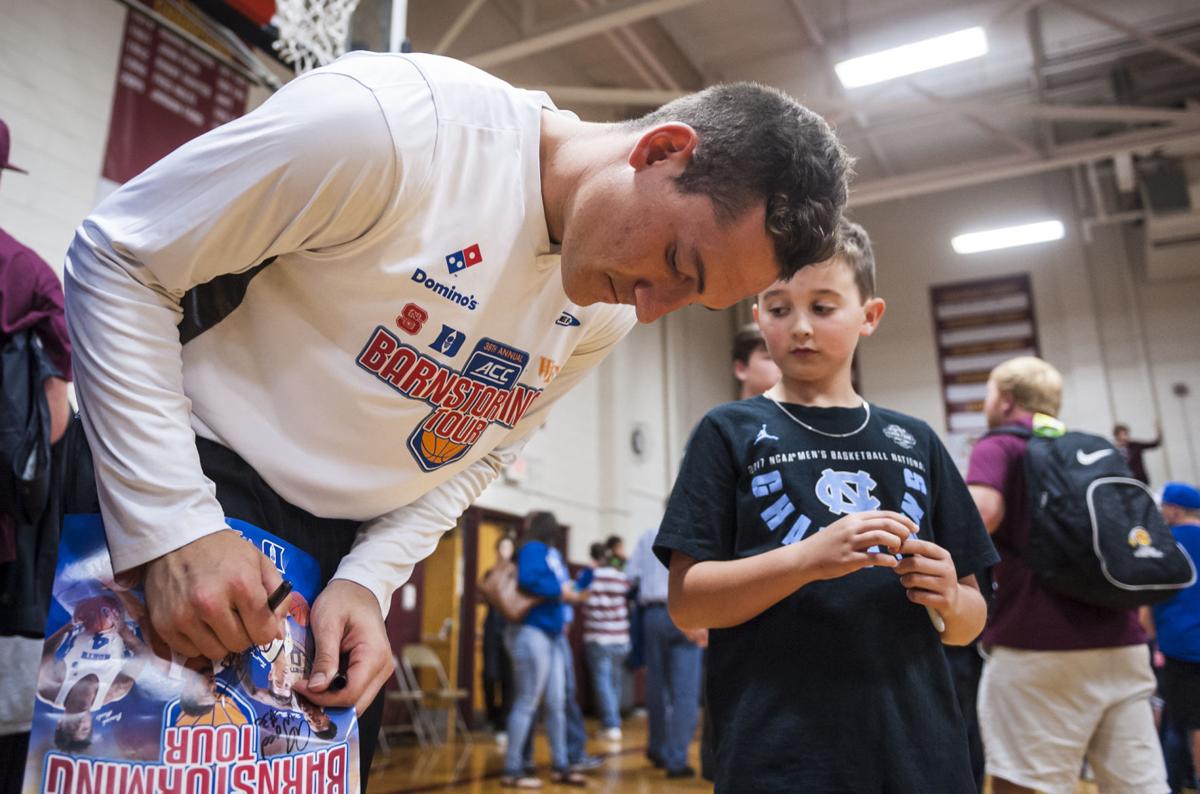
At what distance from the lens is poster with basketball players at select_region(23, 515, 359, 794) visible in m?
0.79

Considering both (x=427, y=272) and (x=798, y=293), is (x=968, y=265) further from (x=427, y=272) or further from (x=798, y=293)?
(x=427, y=272)

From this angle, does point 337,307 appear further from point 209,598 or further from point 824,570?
point 824,570

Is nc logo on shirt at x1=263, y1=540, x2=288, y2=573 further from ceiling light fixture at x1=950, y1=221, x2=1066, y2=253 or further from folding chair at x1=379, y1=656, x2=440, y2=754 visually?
ceiling light fixture at x1=950, y1=221, x2=1066, y2=253

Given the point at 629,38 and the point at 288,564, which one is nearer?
the point at 288,564

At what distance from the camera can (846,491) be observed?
151 centimetres

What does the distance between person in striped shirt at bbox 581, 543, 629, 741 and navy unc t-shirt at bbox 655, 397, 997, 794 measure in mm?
5921

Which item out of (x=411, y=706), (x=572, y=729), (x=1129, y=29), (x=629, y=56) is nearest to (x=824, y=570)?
(x=572, y=729)

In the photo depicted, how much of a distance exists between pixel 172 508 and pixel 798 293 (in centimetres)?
118

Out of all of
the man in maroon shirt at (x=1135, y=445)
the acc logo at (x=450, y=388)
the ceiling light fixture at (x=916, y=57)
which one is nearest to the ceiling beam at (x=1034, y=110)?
the ceiling light fixture at (x=916, y=57)

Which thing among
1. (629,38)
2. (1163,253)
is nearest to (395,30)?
(629,38)

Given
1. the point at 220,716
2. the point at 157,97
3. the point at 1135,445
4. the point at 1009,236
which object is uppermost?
the point at 1009,236

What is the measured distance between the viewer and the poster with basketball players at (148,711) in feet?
2.60

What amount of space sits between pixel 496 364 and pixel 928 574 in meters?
0.72

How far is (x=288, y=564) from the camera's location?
99 cm
